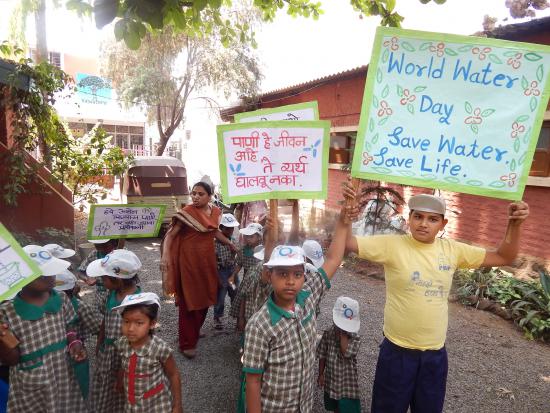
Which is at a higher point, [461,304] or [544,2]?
[544,2]

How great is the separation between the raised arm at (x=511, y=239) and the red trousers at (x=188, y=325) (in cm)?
267

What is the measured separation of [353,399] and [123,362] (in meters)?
1.56

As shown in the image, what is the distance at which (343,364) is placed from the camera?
2744mm

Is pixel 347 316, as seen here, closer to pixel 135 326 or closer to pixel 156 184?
pixel 135 326

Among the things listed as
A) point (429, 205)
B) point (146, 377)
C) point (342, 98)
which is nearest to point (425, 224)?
point (429, 205)

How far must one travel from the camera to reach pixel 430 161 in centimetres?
204

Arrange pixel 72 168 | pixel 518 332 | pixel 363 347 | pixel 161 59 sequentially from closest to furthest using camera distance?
pixel 363 347 < pixel 518 332 < pixel 72 168 < pixel 161 59

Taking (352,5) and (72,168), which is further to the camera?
(72,168)

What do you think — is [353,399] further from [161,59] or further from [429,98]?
[161,59]

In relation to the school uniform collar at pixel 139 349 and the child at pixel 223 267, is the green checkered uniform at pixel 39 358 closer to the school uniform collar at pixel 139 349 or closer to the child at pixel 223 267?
the school uniform collar at pixel 139 349

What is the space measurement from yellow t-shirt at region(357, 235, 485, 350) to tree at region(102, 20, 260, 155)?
1253 cm

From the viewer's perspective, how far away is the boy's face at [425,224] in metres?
2.12

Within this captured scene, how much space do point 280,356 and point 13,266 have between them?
1305 millimetres

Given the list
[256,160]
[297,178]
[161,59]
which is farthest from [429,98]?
[161,59]
